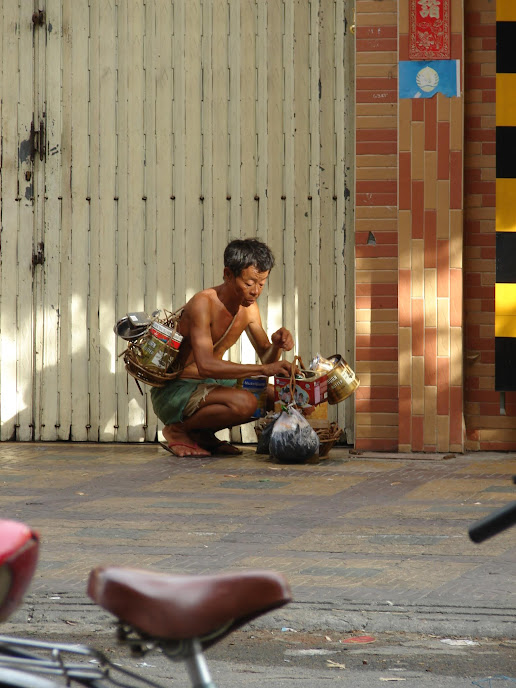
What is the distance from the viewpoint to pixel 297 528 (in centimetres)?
629

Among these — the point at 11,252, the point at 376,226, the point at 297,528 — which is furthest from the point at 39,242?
the point at 297,528

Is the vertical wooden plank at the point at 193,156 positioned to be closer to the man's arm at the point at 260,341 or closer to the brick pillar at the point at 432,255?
the man's arm at the point at 260,341

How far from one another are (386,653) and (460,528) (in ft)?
6.56

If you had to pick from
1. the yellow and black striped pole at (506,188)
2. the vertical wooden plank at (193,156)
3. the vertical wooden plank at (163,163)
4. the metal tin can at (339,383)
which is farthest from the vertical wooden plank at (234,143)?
the yellow and black striped pole at (506,188)

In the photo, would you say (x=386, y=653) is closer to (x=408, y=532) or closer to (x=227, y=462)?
(x=408, y=532)

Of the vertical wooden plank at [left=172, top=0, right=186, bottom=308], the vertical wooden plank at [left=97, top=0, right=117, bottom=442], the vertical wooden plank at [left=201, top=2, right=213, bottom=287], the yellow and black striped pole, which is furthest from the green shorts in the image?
the yellow and black striped pole

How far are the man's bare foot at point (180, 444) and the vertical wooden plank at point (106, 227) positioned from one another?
2.69 ft

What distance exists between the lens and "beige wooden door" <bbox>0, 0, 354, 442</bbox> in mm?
9539

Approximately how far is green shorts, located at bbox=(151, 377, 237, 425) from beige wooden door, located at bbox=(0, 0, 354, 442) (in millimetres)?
760

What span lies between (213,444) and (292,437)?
0.94 meters

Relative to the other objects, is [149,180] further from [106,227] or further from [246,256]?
[246,256]

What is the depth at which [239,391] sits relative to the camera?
8.77 meters

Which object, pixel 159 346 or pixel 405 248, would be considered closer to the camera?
pixel 159 346

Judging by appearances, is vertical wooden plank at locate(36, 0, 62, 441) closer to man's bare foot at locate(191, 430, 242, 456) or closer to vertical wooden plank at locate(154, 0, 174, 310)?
vertical wooden plank at locate(154, 0, 174, 310)
